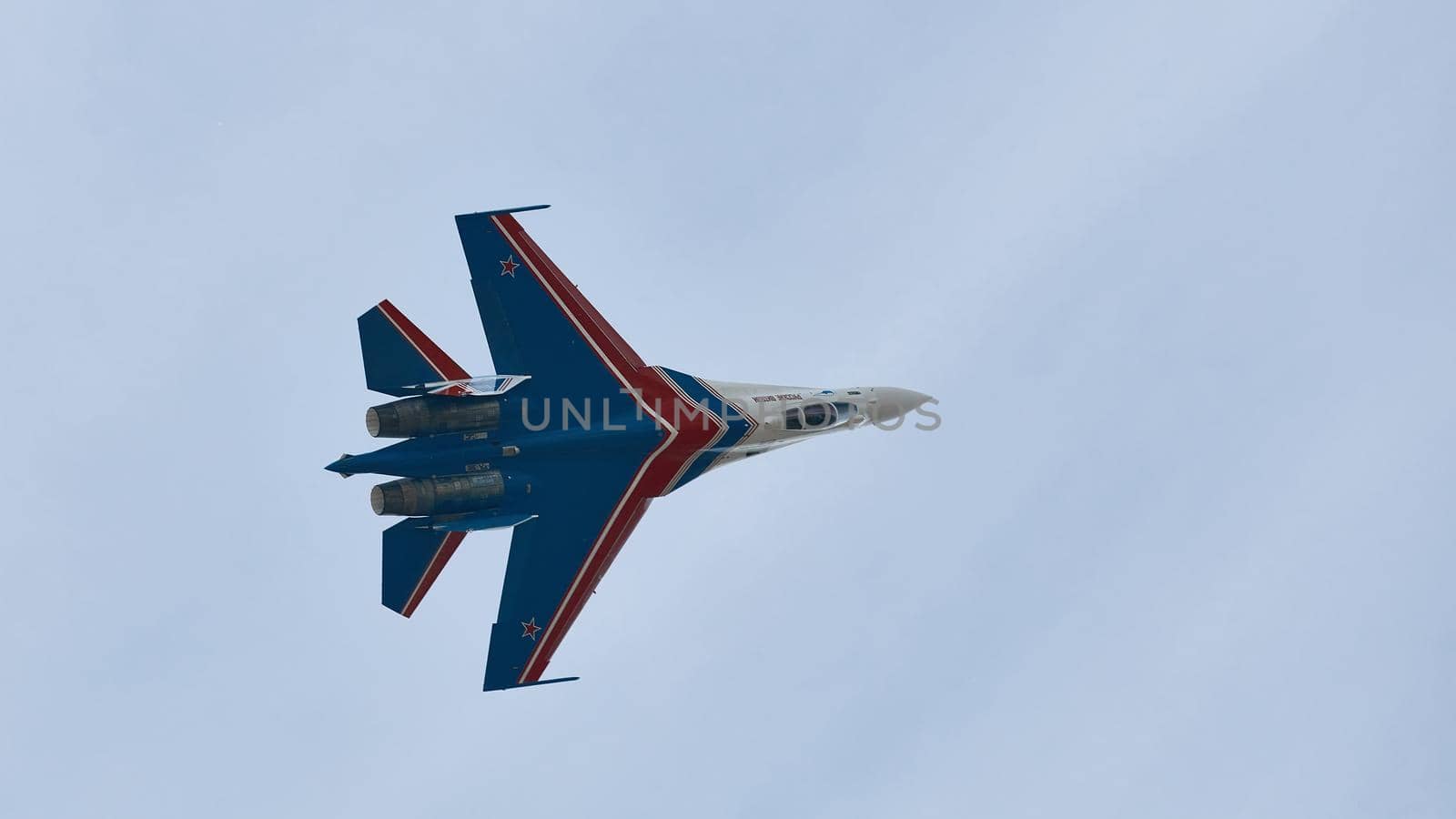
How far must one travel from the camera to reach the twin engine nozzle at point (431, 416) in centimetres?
4238

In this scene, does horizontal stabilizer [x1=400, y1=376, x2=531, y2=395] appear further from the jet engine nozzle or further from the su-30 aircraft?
the jet engine nozzle

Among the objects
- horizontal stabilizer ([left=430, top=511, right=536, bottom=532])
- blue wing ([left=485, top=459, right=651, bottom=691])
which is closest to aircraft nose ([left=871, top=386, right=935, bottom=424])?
blue wing ([left=485, top=459, right=651, bottom=691])

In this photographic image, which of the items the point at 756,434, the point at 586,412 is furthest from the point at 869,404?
the point at 586,412

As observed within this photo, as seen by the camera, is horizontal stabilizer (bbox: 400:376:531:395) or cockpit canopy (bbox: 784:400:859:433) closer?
horizontal stabilizer (bbox: 400:376:531:395)

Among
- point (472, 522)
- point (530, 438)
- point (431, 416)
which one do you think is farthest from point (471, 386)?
point (472, 522)

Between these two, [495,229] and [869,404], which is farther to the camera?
[869,404]

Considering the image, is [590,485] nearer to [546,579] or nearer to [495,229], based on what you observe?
[546,579]

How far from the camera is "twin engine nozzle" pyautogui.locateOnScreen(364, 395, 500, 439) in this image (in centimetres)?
4238

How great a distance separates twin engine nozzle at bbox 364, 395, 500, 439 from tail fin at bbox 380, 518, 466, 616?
6.99 ft

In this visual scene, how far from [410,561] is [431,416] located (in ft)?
10.5

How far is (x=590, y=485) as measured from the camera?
44.6 m

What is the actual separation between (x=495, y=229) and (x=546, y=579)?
24.4ft

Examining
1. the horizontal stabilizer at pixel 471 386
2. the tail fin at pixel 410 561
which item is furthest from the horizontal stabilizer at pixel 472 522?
the horizontal stabilizer at pixel 471 386

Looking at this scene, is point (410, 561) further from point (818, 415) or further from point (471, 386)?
point (818, 415)
